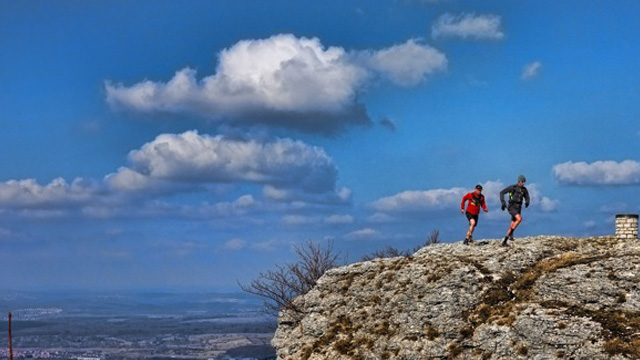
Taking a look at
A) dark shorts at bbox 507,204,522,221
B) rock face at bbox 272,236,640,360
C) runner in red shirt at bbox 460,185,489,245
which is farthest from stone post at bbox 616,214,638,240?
runner in red shirt at bbox 460,185,489,245

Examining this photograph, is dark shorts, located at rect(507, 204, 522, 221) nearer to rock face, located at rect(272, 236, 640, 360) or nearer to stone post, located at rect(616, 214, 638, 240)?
rock face, located at rect(272, 236, 640, 360)

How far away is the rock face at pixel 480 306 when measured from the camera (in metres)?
30.8

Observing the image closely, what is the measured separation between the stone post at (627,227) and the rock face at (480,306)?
113cm

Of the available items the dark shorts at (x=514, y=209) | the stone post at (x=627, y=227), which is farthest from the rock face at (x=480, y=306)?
the dark shorts at (x=514, y=209)

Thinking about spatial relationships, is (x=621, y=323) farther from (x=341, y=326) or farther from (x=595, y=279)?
(x=341, y=326)

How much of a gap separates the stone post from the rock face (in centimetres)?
113

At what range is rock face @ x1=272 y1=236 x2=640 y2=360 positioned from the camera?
3078 cm

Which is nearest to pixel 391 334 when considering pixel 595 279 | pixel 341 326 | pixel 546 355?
pixel 341 326

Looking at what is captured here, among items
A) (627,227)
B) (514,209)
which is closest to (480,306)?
(514,209)

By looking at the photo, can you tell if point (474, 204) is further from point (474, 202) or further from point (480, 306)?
point (480, 306)

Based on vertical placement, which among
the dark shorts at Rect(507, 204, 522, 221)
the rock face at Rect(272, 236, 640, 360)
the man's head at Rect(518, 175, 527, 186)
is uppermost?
the man's head at Rect(518, 175, 527, 186)

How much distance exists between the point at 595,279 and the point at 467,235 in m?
10.7

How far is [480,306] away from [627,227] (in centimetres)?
1376

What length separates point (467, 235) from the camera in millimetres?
43438
